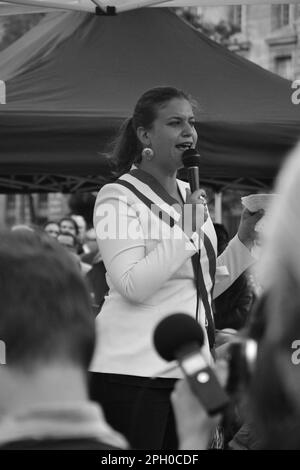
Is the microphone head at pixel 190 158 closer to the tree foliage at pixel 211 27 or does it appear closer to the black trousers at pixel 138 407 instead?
the black trousers at pixel 138 407

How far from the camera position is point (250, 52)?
42.8 meters

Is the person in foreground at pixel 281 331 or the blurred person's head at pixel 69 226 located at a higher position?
the person in foreground at pixel 281 331

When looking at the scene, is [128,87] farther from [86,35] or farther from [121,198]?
[121,198]

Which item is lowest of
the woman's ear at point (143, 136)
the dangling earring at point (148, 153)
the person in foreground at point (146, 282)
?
the person in foreground at point (146, 282)

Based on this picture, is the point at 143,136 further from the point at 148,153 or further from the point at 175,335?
the point at 175,335

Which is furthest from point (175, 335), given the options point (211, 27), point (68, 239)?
point (211, 27)

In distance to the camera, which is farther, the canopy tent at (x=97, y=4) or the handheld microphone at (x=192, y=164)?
the canopy tent at (x=97, y=4)

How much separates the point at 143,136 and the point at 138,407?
41.1 inches

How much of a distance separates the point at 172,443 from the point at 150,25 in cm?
344

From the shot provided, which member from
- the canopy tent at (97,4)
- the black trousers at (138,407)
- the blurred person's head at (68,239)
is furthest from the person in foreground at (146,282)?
the blurred person's head at (68,239)

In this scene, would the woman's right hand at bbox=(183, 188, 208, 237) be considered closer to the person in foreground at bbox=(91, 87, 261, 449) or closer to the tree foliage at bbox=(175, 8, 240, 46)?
the person in foreground at bbox=(91, 87, 261, 449)

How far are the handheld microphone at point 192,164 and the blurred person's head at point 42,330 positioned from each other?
78.1 inches

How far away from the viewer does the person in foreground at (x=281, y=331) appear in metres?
1.27
